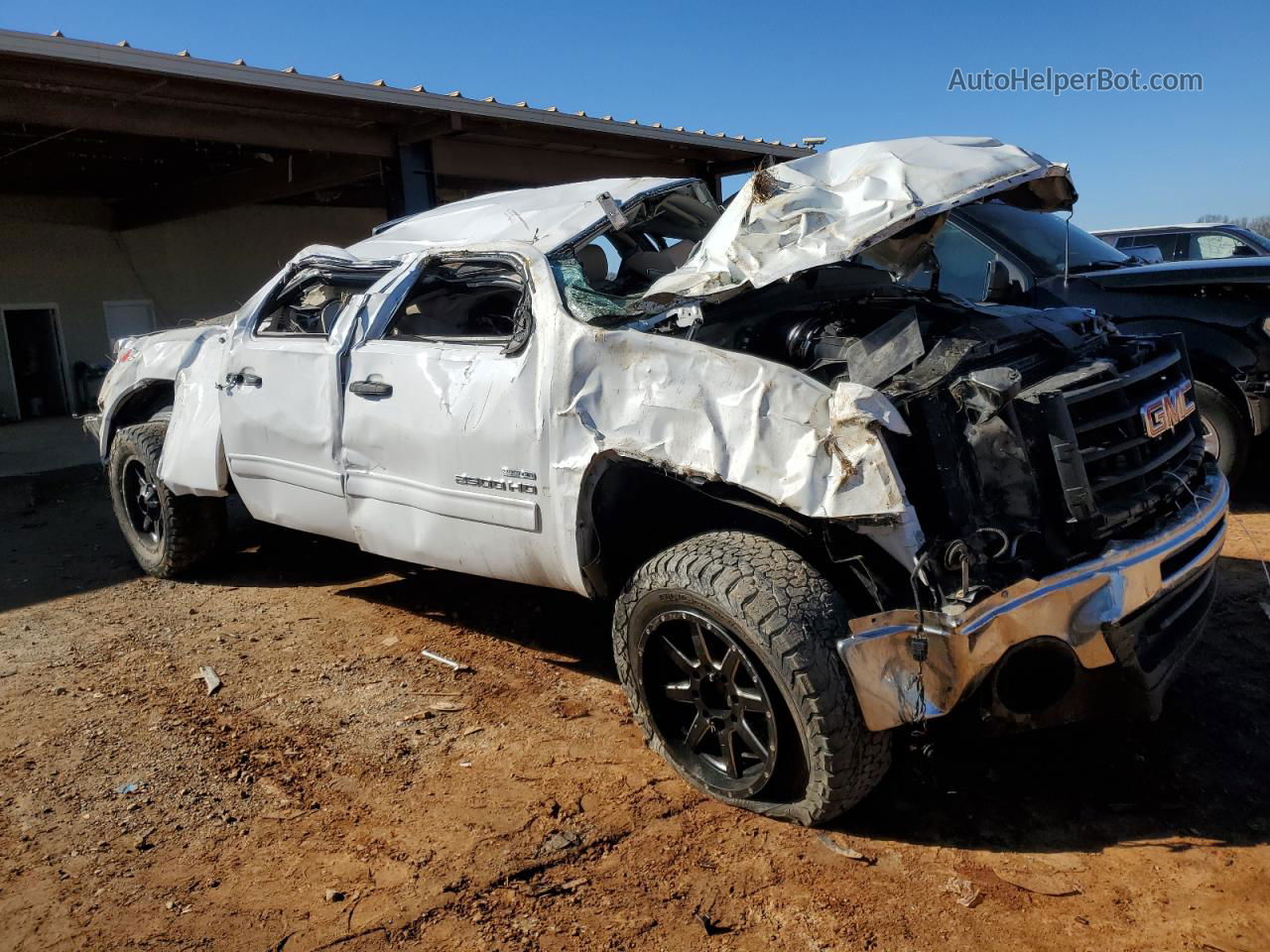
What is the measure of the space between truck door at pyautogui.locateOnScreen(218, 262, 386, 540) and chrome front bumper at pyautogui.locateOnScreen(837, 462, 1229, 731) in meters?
2.52

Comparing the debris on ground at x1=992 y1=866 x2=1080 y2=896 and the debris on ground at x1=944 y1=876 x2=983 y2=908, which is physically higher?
the debris on ground at x1=944 y1=876 x2=983 y2=908

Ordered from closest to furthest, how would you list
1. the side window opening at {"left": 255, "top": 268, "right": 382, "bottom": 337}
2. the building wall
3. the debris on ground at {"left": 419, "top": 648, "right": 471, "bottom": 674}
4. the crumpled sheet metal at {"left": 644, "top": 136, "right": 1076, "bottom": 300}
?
1. the crumpled sheet metal at {"left": 644, "top": 136, "right": 1076, "bottom": 300}
2. the debris on ground at {"left": 419, "top": 648, "right": 471, "bottom": 674}
3. the side window opening at {"left": 255, "top": 268, "right": 382, "bottom": 337}
4. the building wall

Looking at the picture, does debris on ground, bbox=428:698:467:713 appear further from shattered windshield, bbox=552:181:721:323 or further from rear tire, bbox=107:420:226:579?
rear tire, bbox=107:420:226:579

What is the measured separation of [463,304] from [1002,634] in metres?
3.01

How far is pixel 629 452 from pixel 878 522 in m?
0.83

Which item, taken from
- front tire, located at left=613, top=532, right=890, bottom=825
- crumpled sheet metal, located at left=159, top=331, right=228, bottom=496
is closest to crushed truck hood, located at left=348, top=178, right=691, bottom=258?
crumpled sheet metal, located at left=159, top=331, right=228, bottom=496

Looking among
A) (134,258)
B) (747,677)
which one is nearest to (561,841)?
(747,677)

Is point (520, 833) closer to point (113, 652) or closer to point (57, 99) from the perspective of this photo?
point (113, 652)

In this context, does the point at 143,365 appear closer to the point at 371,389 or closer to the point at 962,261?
the point at 371,389

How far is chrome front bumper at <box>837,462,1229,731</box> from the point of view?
2.50 m

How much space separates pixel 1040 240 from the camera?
19.7 ft

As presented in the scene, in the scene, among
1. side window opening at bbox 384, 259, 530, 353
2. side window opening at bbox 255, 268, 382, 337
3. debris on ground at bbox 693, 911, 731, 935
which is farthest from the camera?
side window opening at bbox 255, 268, 382, 337

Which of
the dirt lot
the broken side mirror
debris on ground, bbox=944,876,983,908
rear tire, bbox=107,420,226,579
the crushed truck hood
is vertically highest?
the crushed truck hood

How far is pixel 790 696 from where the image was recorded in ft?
8.66
